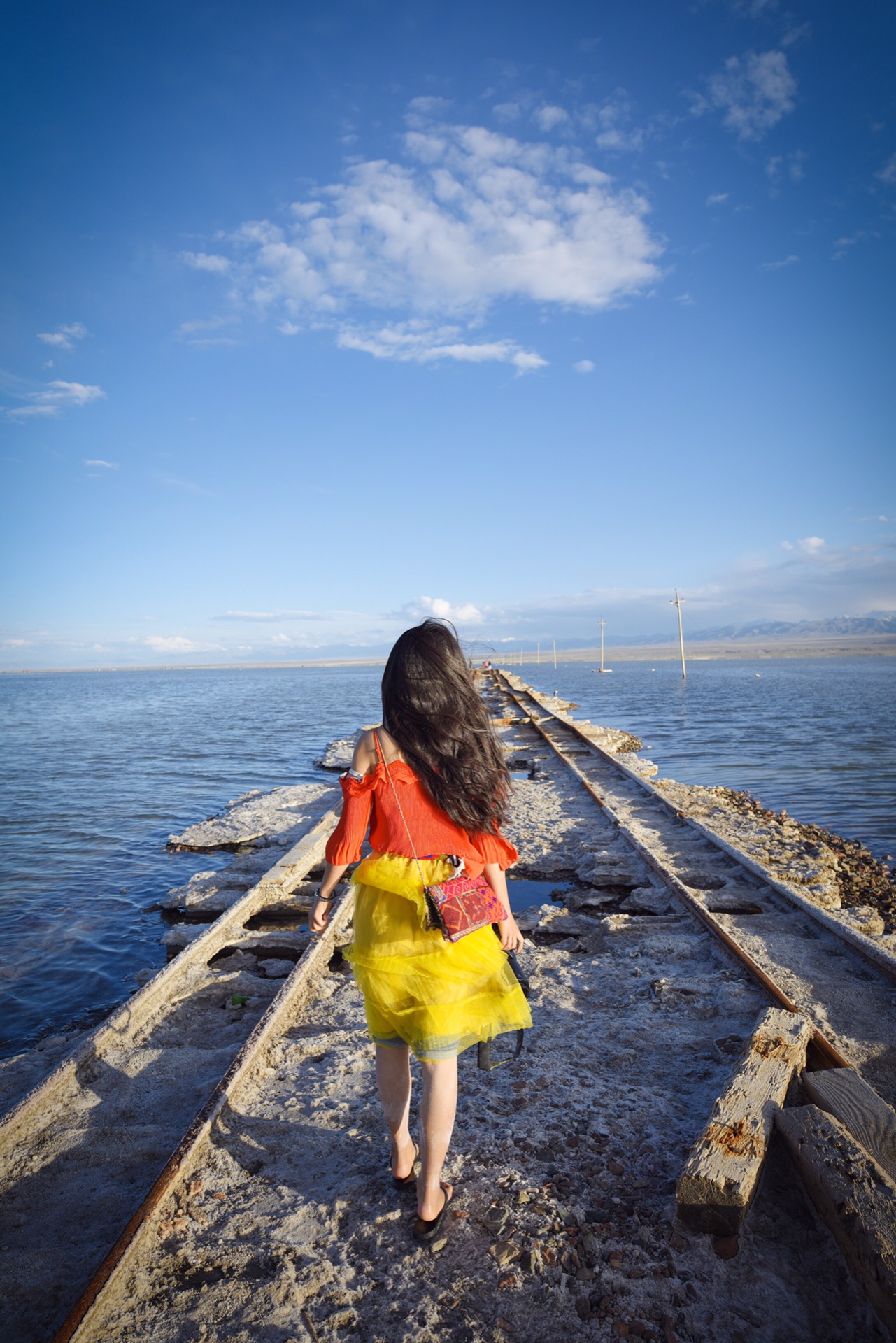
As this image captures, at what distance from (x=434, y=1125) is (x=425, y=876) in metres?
0.80

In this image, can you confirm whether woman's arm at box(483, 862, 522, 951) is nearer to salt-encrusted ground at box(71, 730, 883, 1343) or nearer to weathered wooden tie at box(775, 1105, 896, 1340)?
salt-encrusted ground at box(71, 730, 883, 1343)

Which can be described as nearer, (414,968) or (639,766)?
(414,968)

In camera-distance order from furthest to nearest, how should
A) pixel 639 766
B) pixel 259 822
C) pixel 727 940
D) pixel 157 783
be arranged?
pixel 157 783
pixel 639 766
pixel 259 822
pixel 727 940

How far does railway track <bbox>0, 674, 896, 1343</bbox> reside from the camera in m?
2.29

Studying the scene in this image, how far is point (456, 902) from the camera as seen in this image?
84.1 inches

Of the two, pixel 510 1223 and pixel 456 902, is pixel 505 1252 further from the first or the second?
pixel 456 902

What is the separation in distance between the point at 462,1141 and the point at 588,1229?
66 centimetres

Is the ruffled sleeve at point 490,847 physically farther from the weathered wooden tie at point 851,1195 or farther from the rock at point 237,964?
the rock at point 237,964

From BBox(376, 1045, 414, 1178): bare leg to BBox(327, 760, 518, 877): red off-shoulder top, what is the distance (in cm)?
66

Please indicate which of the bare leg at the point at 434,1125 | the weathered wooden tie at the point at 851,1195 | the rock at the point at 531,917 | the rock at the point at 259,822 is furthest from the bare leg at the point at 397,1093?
the rock at the point at 259,822

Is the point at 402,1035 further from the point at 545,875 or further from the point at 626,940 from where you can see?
the point at 545,875

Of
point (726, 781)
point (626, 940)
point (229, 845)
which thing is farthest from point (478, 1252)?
point (726, 781)

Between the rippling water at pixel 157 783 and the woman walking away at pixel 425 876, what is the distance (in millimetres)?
4239

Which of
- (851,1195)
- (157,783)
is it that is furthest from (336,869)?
(157,783)
